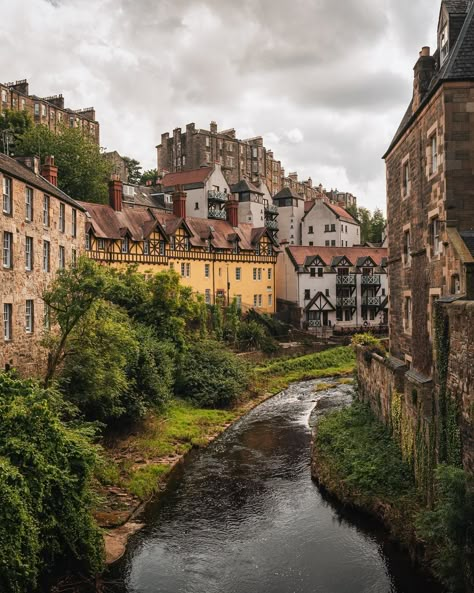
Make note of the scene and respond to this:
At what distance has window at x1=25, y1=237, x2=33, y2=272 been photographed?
1003 inches

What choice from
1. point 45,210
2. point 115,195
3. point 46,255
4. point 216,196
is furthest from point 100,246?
point 216,196

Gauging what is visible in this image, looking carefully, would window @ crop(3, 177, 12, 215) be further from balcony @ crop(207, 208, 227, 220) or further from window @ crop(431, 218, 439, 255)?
balcony @ crop(207, 208, 227, 220)

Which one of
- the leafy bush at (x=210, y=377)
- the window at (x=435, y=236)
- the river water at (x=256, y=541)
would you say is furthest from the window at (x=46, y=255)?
the window at (x=435, y=236)

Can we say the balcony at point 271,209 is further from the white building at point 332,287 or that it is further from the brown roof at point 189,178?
the white building at point 332,287

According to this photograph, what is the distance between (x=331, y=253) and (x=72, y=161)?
2735 centimetres

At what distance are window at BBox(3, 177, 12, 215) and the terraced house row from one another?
0.13 ft

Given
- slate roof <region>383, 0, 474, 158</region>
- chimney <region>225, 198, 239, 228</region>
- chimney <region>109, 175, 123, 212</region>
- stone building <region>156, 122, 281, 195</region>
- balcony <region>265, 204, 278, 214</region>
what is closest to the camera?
slate roof <region>383, 0, 474, 158</region>

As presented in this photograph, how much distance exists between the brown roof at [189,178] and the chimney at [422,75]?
149 ft

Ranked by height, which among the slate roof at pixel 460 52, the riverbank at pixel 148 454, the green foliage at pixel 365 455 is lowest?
the riverbank at pixel 148 454

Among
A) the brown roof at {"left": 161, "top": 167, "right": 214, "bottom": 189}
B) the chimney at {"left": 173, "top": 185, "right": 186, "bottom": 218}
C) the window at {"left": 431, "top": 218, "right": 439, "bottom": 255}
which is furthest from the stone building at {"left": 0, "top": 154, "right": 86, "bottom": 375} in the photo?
the brown roof at {"left": 161, "top": 167, "right": 214, "bottom": 189}

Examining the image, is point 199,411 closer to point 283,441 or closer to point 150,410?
point 150,410

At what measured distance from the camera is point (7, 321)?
23.3 meters

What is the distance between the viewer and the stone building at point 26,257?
2317 cm

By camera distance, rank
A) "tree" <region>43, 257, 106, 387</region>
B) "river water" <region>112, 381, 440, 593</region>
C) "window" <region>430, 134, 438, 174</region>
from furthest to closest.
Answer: "tree" <region>43, 257, 106, 387</region> < "window" <region>430, 134, 438, 174</region> < "river water" <region>112, 381, 440, 593</region>
